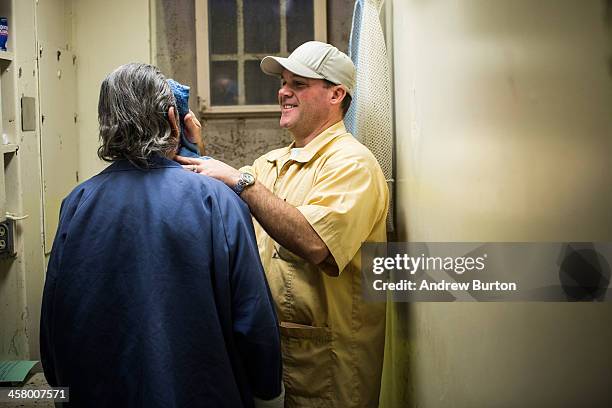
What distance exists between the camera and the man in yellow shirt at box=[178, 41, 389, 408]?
1.67 m

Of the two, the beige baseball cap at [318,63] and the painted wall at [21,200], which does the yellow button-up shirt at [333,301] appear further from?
the painted wall at [21,200]

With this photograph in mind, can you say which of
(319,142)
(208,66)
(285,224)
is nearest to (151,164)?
(285,224)

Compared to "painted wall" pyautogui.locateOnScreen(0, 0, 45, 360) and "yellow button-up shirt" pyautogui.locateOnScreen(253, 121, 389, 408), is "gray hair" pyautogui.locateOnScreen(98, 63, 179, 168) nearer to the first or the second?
"yellow button-up shirt" pyautogui.locateOnScreen(253, 121, 389, 408)

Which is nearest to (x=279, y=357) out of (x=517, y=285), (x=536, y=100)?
(x=517, y=285)

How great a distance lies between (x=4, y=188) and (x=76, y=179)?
2.35ft

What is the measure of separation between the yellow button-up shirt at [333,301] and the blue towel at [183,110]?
0.37 meters

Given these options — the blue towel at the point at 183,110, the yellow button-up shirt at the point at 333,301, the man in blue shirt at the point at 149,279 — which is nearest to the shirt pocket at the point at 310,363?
the yellow button-up shirt at the point at 333,301

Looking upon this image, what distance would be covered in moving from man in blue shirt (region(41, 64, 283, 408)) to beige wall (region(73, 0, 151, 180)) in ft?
7.23

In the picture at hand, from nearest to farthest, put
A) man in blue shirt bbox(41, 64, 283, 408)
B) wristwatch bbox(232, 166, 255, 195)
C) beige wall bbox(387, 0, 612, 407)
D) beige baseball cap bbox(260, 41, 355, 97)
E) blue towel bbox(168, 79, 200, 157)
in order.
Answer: beige wall bbox(387, 0, 612, 407)
man in blue shirt bbox(41, 64, 283, 408)
blue towel bbox(168, 79, 200, 157)
wristwatch bbox(232, 166, 255, 195)
beige baseball cap bbox(260, 41, 355, 97)

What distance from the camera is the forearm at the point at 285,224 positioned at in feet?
5.21

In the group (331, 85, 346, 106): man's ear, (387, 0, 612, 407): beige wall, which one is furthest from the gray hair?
(331, 85, 346, 106): man's ear

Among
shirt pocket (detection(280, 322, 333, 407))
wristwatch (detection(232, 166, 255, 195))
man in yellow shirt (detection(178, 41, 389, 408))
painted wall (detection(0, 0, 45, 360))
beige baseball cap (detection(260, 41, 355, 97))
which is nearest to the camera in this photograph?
wristwatch (detection(232, 166, 255, 195))

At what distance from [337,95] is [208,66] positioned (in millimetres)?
1573

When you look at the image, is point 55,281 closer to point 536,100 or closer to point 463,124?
point 463,124
